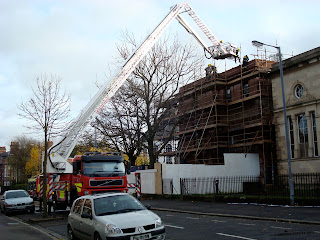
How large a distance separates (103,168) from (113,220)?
32.6ft

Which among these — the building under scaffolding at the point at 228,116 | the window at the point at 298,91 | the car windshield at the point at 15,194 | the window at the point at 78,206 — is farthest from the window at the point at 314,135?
the window at the point at 78,206

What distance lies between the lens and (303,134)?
29.5 meters

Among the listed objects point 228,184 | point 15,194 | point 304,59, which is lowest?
point 228,184

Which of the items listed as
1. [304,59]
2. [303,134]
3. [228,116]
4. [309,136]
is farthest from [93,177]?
[228,116]

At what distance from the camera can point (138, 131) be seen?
32750 millimetres

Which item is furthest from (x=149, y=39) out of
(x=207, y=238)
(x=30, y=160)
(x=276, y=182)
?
(x=30, y=160)

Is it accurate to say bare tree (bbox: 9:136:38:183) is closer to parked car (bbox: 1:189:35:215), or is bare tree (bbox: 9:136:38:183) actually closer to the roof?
parked car (bbox: 1:189:35:215)

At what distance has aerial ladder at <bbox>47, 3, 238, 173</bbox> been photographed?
2041 cm

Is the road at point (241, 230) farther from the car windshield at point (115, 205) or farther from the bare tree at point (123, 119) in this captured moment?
the bare tree at point (123, 119)

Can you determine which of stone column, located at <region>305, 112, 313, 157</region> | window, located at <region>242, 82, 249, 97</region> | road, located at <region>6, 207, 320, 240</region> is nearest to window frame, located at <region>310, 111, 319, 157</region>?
stone column, located at <region>305, 112, 313, 157</region>

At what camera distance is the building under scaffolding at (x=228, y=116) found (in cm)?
3306

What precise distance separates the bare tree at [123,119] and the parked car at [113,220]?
71.8ft

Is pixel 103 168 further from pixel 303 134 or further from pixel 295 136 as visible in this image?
pixel 303 134

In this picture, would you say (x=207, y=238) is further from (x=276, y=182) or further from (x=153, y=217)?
(x=276, y=182)
